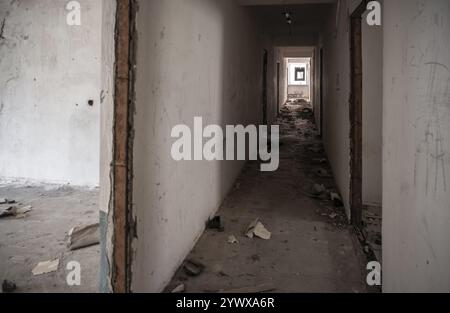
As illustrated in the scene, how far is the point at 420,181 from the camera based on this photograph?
5.51 feet

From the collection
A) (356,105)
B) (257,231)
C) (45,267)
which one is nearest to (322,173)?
(356,105)

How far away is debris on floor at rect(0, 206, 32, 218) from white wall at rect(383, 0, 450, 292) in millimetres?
3772

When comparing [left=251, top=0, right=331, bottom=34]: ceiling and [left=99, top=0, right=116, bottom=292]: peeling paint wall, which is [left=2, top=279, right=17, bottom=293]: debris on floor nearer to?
[left=99, top=0, right=116, bottom=292]: peeling paint wall

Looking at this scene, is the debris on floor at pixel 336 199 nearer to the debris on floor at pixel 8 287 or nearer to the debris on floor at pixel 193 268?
the debris on floor at pixel 193 268

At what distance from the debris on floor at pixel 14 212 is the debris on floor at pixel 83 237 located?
1.02m

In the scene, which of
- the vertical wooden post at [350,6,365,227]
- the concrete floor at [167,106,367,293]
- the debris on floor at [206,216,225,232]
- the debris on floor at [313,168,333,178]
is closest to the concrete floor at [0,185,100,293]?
the concrete floor at [167,106,367,293]

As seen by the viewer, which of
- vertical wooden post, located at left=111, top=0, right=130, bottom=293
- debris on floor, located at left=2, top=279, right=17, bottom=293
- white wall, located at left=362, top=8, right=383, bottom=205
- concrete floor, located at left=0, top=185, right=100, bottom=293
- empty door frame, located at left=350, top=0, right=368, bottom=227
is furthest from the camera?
white wall, located at left=362, top=8, right=383, bottom=205

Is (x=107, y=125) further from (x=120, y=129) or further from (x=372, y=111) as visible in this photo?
(x=372, y=111)

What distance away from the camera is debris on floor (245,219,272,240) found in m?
3.51

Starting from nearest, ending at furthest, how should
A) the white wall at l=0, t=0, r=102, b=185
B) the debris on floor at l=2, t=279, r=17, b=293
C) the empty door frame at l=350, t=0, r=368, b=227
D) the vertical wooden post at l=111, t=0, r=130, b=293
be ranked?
the vertical wooden post at l=111, t=0, r=130, b=293 < the debris on floor at l=2, t=279, r=17, b=293 < the empty door frame at l=350, t=0, r=368, b=227 < the white wall at l=0, t=0, r=102, b=185

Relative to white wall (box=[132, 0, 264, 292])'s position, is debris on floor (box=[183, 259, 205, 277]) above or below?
below

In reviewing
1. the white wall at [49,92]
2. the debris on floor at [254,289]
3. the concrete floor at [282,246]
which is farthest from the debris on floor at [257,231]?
the white wall at [49,92]

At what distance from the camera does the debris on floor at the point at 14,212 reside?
3932 mm
